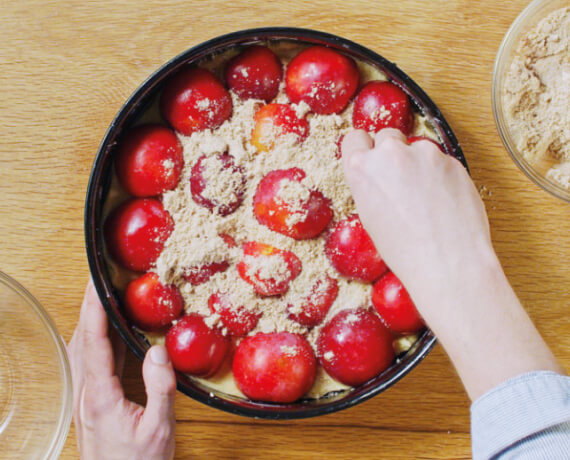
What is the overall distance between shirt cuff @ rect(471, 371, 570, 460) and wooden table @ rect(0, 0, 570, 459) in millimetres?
242

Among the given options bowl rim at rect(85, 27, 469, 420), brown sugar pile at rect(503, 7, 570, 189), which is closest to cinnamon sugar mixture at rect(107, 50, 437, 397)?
bowl rim at rect(85, 27, 469, 420)

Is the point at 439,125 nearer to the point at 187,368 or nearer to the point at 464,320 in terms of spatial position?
the point at 464,320

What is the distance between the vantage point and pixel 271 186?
748mm

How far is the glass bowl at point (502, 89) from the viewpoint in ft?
2.68

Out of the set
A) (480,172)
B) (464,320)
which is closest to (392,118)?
(480,172)

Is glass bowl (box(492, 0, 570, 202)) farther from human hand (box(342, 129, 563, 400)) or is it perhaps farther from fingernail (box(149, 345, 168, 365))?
fingernail (box(149, 345, 168, 365))

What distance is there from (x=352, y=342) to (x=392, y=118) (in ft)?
0.90

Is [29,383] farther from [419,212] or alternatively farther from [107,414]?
[419,212]

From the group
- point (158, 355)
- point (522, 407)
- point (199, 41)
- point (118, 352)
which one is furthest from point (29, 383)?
point (522, 407)

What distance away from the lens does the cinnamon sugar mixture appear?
0.75m

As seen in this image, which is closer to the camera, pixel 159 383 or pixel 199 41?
pixel 159 383

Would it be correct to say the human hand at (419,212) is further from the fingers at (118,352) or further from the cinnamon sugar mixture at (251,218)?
the fingers at (118,352)

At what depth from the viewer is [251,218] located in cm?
77

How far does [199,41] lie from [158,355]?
16.3 inches
